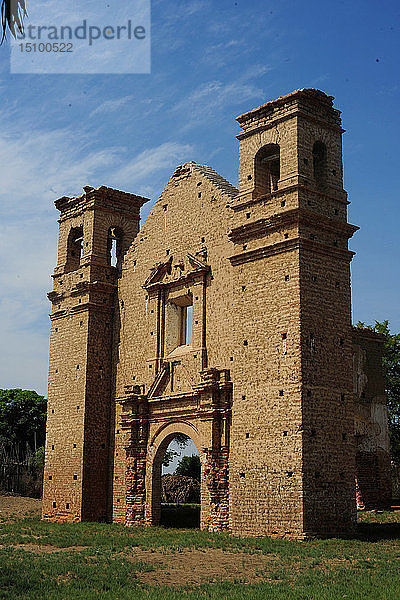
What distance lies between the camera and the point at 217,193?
63.3 ft

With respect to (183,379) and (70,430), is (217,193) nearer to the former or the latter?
(183,379)

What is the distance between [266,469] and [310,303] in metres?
3.65

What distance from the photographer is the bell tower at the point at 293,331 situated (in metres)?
15.2

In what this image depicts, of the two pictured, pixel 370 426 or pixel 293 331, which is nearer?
pixel 293 331

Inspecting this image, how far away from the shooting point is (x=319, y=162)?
17578 mm

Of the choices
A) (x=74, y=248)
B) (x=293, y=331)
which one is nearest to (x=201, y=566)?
(x=293, y=331)

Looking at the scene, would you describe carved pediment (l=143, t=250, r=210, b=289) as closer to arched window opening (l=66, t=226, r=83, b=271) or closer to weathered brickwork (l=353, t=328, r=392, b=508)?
arched window opening (l=66, t=226, r=83, b=271)

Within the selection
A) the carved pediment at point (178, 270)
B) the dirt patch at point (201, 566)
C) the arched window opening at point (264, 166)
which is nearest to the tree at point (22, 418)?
the carved pediment at point (178, 270)

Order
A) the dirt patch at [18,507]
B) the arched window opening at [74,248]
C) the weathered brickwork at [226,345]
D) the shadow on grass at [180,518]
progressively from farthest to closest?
the arched window opening at [74,248] → the dirt patch at [18,507] → the shadow on grass at [180,518] → the weathered brickwork at [226,345]

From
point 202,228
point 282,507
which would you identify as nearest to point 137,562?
point 282,507

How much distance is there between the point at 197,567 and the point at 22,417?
3295 centimetres

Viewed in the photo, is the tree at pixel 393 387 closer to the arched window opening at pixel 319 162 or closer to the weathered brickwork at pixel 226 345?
the weathered brickwork at pixel 226 345

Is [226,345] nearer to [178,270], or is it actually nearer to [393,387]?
[178,270]

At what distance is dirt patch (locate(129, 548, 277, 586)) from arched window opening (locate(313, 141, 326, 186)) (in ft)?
28.6
